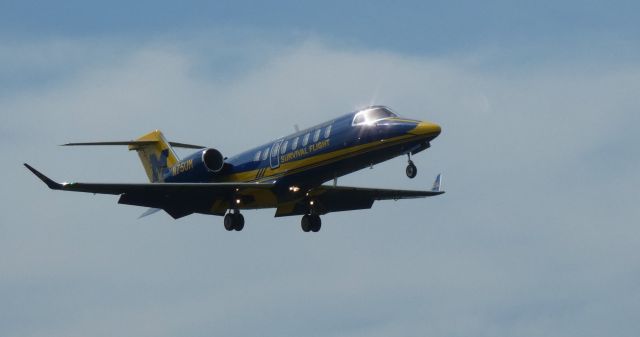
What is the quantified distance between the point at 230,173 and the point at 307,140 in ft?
14.2

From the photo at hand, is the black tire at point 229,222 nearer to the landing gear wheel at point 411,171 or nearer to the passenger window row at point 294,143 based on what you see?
the passenger window row at point 294,143

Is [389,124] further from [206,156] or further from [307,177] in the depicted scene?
[206,156]

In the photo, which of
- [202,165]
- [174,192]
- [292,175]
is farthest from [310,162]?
[174,192]

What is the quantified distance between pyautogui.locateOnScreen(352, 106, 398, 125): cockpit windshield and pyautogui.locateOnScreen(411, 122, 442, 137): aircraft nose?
5.57ft

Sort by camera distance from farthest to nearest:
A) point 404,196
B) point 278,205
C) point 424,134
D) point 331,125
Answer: point 404,196 < point 278,205 < point 331,125 < point 424,134

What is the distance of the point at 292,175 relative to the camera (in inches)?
1640

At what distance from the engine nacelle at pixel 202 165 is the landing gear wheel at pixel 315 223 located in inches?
143

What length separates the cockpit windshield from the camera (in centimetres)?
3975

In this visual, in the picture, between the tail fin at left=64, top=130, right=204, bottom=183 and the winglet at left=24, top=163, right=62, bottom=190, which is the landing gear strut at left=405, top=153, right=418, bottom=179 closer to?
the winglet at left=24, top=163, right=62, bottom=190

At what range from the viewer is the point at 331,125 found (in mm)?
40844

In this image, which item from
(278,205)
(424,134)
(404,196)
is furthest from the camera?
(404,196)

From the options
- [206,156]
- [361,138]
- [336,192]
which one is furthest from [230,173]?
[361,138]

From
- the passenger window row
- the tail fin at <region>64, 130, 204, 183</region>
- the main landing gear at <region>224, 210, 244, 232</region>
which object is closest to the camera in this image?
the passenger window row

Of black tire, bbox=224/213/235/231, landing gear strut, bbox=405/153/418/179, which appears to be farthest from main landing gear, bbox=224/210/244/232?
landing gear strut, bbox=405/153/418/179
